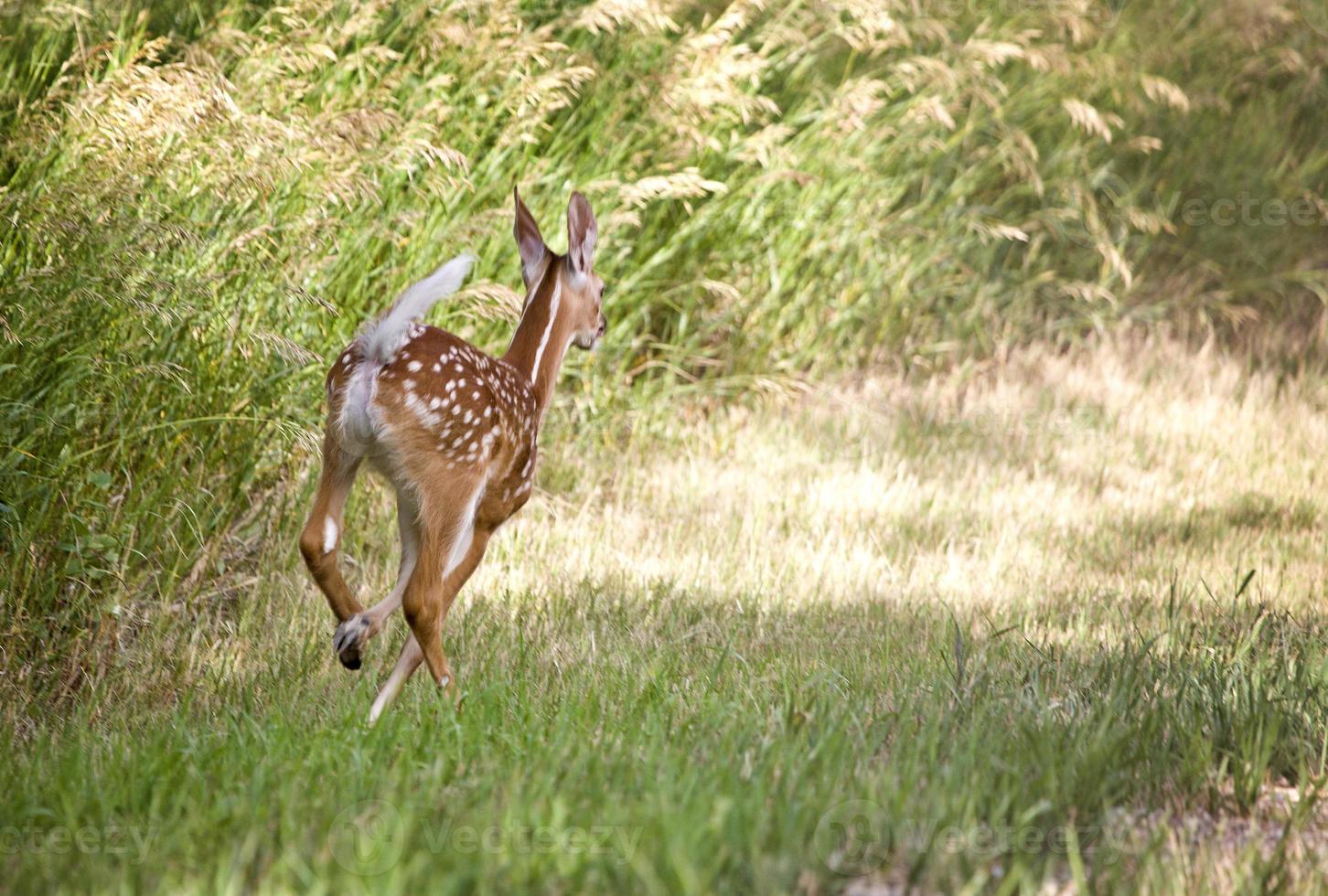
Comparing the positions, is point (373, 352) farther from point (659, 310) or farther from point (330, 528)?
point (659, 310)

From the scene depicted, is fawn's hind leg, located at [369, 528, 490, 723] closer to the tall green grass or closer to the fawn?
the fawn

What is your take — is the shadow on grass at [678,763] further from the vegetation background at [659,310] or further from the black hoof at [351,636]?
the black hoof at [351,636]

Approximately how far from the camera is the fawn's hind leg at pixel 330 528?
14.0 feet

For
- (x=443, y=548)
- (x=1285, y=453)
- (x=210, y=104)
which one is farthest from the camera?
(x=1285, y=453)

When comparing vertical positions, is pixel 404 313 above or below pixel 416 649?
above

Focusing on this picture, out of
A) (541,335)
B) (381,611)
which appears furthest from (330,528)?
(541,335)

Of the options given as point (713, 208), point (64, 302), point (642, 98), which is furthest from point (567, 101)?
point (64, 302)

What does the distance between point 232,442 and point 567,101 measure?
240 centimetres

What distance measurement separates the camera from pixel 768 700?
4352mm

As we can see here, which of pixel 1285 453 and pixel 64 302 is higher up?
pixel 64 302

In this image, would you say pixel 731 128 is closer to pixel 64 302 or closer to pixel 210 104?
pixel 210 104

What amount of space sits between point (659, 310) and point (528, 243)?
9.87 feet

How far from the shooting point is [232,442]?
16.7 feet

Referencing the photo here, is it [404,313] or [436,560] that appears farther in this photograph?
[436,560]
